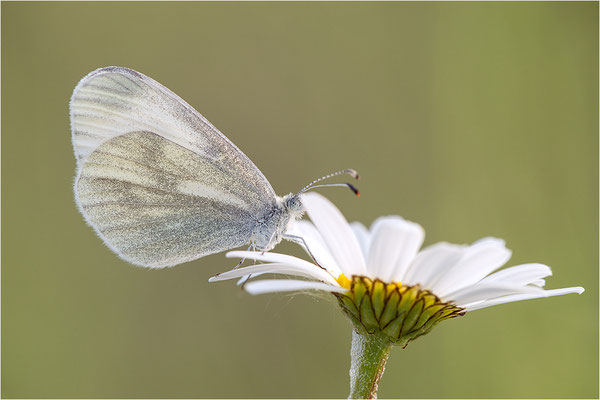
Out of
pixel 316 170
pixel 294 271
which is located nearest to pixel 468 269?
pixel 294 271

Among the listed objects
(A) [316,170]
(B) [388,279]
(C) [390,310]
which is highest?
(A) [316,170]

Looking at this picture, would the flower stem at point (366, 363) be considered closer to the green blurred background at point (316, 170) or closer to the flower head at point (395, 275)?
the flower head at point (395, 275)

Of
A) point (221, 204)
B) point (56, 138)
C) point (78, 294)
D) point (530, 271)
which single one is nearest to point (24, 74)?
point (56, 138)

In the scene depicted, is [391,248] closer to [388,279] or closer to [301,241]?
[388,279]

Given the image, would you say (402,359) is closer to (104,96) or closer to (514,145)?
(514,145)

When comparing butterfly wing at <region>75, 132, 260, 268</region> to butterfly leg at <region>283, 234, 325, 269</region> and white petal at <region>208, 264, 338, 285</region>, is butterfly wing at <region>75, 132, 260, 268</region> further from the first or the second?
white petal at <region>208, 264, 338, 285</region>

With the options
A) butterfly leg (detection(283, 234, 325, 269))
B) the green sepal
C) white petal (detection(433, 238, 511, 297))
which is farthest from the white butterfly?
white petal (detection(433, 238, 511, 297))

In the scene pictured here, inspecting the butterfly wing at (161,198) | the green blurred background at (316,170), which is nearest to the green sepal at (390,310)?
the butterfly wing at (161,198)
